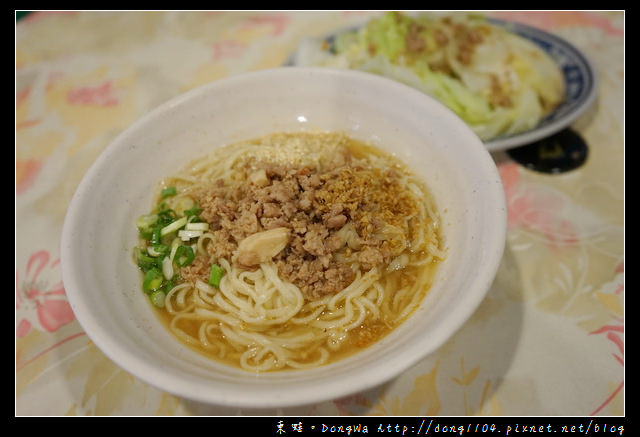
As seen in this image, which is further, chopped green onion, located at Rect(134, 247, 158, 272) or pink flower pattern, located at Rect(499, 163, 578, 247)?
pink flower pattern, located at Rect(499, 163, 578, 247)

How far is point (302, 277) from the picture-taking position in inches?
82.0

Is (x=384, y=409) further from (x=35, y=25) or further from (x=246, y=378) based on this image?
(x=35, y=25)

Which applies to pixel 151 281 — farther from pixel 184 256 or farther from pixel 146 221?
pixel 146 221

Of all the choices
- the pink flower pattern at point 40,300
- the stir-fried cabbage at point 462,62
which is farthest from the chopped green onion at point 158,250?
the stir-fried cabbage at point 462,62

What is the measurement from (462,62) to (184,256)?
9.61 ft

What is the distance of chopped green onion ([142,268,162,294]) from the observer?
7.07 feet

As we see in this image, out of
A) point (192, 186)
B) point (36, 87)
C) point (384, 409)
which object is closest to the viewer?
point (384, 409)

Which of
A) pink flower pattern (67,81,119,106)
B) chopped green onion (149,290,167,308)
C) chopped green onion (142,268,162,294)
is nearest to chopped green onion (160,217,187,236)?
chopped green onion (142,268,162,294)

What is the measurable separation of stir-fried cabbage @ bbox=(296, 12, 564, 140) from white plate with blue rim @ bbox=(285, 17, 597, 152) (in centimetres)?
8

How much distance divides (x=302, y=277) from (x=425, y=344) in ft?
2.41

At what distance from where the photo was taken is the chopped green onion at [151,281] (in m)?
2.15

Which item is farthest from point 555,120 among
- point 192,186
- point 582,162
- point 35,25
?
point 35,25

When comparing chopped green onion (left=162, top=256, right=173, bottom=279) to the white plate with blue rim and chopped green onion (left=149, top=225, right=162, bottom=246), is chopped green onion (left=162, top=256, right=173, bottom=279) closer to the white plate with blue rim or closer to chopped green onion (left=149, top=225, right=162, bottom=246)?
chopped green onion (left=149, top=225, right=162, bottom=246)

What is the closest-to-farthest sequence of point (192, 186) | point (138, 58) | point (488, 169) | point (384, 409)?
point (488, 169) → point (384, 409) → point (192, 186) → point (138, 58)
